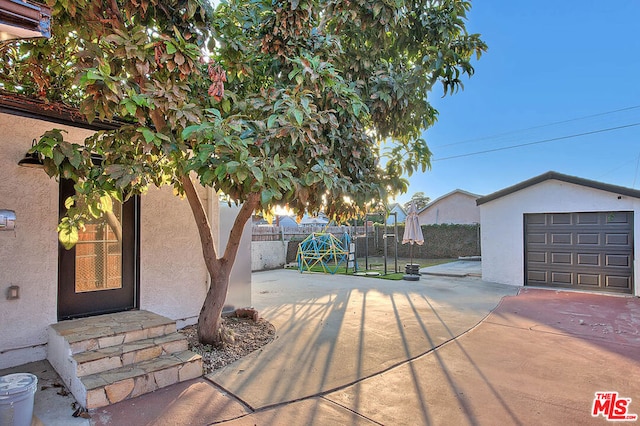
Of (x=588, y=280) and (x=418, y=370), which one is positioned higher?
(x=588, y=280)

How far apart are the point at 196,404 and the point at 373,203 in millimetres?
2882

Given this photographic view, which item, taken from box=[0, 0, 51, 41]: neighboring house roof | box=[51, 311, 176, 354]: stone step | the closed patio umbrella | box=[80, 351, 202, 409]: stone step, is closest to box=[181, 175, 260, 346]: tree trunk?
box=[51, 311, 176, 354]: stone step

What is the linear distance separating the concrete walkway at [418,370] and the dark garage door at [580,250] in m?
1.64

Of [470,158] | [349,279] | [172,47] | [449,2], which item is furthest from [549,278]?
[470,158]

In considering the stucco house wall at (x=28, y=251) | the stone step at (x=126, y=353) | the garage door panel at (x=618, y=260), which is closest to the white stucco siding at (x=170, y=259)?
the stucco house wall at (x=28, y=251)

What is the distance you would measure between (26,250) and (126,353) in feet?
5.99

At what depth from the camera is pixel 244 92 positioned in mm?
4699

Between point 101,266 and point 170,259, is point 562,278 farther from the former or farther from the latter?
point 101,266

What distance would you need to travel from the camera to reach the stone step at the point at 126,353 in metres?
3.28

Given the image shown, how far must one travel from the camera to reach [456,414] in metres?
2.96

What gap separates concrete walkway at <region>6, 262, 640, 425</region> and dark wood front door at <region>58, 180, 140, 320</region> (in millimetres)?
1928

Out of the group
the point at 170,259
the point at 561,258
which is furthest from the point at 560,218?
the point at 170,259

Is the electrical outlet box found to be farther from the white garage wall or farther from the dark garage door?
the dark garage door

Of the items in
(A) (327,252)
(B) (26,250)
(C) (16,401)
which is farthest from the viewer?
(A) (327,252)
